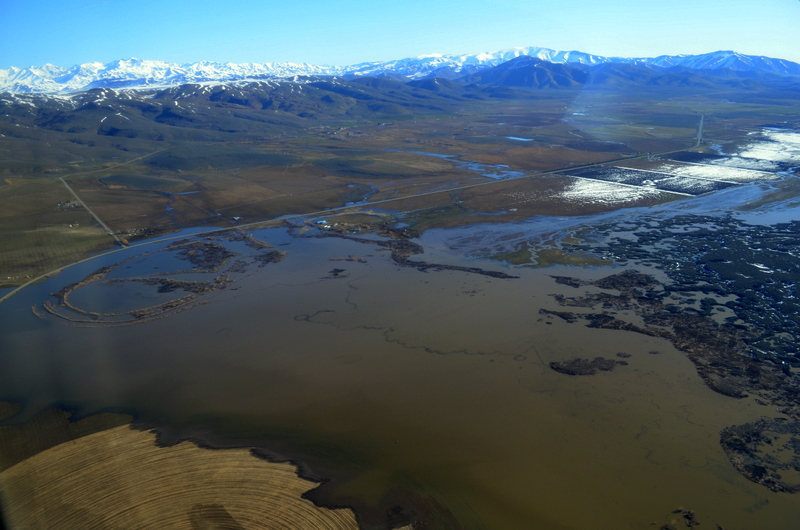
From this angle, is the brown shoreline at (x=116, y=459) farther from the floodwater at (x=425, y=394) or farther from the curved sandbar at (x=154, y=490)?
the floodwater at (x=425, y=394)

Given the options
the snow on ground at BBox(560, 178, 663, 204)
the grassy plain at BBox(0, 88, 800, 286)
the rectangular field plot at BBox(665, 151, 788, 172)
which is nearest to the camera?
the grassy plain at BBox(0, 88, 800, 286)

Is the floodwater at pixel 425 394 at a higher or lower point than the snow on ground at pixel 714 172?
lower

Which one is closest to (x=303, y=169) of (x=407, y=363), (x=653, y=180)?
(x=653, y=180)

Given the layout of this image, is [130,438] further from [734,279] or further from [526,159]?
[526,159]

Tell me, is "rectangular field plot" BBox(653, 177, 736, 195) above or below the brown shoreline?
above

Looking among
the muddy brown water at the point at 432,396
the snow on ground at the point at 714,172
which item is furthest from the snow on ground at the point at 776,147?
the muddy brown water at the point at 432,396

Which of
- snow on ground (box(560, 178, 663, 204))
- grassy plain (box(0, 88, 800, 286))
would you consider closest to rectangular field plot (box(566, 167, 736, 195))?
snow on ground (box(560, 178, 663, 204))

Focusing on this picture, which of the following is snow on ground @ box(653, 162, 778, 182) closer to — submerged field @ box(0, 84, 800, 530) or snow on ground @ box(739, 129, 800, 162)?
submerged field @ box(0, 84, 800, 530)
